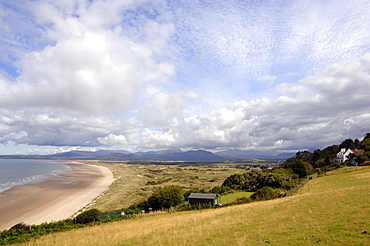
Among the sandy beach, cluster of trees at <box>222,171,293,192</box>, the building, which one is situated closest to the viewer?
the building

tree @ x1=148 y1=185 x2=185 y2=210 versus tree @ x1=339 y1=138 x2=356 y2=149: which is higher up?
tree @ x1=339 y1=138 x2=356 y2=149

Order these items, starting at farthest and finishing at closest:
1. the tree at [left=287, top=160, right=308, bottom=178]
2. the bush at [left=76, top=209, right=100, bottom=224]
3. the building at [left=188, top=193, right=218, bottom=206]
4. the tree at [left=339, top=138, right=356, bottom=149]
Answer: the tree at [left=339, top=138, right=356, bottom=149] < the tree at [left=287, top=160, right=308, bottom=178] < the building at [left=188, top=193, right=218, bottom=206] < the bush at [left=76, top=209, right=100, bottom=224]

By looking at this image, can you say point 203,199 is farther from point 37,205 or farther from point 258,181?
point 37,205

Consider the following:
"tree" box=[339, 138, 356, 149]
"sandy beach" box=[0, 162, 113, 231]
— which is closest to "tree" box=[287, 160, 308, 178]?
"sandy beach" box=[0, 162, 113, 231]

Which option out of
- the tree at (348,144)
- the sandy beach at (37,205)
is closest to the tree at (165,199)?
the sandy beach at (37,205)

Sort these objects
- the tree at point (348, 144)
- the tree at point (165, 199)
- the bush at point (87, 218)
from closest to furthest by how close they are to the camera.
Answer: the bush at point (87, 218)
the tree at point (165, 199)
the tree at point (348, 144)

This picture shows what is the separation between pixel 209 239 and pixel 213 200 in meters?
27.8

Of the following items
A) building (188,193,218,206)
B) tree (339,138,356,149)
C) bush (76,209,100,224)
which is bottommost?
bush (76,209,100,224)

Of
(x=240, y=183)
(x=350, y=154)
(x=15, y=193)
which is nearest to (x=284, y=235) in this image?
(x=240, y=183)

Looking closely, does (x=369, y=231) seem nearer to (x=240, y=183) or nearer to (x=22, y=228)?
(x=22, y=228)

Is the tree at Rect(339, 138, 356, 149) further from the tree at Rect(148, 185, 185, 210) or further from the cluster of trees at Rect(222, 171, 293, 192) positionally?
the tree at Rect(148, 185, 185, 210)

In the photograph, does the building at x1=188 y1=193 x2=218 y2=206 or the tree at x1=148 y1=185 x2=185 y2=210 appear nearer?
the building at x1=188 y1=193 x2=218 y2=206

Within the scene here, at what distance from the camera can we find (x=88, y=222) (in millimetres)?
35969

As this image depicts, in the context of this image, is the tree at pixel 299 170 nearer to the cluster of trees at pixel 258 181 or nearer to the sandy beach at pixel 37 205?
the cluster of trees at pixel 258 181
